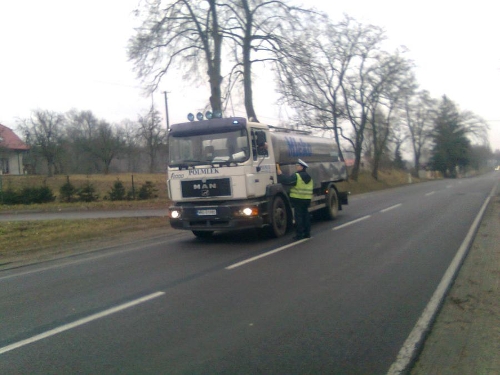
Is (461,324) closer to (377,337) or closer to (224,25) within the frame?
(377,337)

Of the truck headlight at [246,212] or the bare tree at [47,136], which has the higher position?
the bare tree at [47,136]

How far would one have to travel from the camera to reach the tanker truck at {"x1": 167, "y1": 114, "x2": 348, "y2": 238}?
38.0ft

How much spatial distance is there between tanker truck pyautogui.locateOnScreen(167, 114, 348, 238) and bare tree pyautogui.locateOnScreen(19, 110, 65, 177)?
37201mm

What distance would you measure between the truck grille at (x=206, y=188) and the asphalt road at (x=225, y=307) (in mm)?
1249

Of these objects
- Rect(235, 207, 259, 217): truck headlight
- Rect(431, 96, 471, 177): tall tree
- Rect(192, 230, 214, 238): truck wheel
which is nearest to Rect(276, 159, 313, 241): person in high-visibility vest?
Rect(235, 207, 259, 217): truck headlight

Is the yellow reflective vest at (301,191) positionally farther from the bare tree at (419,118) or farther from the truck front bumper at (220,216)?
the bare tree at (419,118)

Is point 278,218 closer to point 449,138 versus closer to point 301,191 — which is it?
point 301,191

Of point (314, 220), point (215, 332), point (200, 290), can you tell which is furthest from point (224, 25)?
point (215, 332)

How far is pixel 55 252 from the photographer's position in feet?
40.2

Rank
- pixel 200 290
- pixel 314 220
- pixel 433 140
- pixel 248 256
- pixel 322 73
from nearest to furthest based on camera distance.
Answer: pixel 200 290, pixel 248 256, pixel 314 220, pixel 322 73, pixel 433 140

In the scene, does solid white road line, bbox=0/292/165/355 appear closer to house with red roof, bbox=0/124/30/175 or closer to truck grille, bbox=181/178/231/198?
truck grille, bbox=181/178/231/198

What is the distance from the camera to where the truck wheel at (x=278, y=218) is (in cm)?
1236

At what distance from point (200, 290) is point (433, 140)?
261ft

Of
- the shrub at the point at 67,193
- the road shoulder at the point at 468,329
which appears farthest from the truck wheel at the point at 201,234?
the shrub at the point at 67,193
